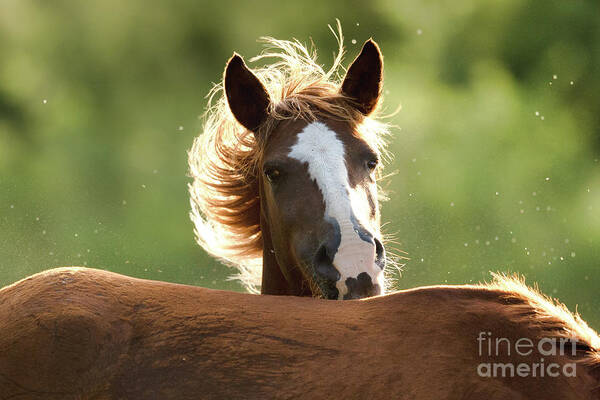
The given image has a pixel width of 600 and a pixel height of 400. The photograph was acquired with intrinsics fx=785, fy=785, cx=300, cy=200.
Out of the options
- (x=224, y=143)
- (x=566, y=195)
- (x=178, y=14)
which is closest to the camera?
(x=224, y=143)

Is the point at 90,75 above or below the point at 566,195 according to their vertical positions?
above

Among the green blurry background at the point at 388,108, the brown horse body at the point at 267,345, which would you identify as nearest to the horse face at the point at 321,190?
the brown horse body at the point at 267,345

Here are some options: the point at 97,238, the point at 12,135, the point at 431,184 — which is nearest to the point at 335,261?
the point at 431,184

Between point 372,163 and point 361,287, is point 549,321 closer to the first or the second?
point 361,287

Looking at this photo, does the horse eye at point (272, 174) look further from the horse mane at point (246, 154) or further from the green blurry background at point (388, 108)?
the green blurry background at point (388, 108)

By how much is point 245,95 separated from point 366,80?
1.95ft

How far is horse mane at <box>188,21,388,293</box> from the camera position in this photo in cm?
365

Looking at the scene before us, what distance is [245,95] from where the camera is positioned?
3.76 meters

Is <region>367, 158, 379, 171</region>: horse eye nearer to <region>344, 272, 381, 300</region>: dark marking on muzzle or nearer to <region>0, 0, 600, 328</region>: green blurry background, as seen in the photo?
<region>344, 272, 381, 300</region>: dark marking on muzzle

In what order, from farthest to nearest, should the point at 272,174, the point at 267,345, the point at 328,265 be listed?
the point at 272,174 < the point at 328,265 < the point at 267,345

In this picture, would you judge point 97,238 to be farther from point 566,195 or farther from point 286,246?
point 286,246

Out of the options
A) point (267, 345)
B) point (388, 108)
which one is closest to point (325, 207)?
point (267, 345)

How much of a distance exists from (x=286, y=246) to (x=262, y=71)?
1.21 meters

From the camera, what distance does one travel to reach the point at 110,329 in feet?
5.86
